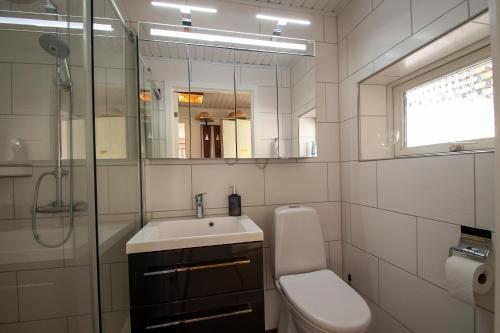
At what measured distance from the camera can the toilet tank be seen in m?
1.41

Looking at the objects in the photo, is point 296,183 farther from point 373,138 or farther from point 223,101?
point 223,101

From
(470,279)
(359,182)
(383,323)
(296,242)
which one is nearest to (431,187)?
(470,279)

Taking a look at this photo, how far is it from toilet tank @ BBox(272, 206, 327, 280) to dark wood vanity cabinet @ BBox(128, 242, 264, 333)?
0.88 feet

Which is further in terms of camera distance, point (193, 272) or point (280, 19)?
point (280, 19)

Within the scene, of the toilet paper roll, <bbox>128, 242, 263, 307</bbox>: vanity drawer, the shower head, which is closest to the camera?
the toilet paper roll

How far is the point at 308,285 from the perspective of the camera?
1.26 meters

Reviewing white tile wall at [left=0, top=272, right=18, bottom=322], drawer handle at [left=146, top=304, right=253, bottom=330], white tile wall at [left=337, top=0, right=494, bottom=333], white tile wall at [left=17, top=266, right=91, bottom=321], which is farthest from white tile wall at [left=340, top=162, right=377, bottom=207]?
white tile wall at [left=0, top=272, right=18, bottom=322]

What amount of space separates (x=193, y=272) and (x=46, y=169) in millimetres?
761

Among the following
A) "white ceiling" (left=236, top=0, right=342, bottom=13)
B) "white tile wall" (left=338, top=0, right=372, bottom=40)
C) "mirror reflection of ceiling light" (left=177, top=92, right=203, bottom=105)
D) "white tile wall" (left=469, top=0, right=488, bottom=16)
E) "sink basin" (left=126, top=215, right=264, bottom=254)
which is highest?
"white ceiling" (left=236, top=0, right=342, bottom=13)

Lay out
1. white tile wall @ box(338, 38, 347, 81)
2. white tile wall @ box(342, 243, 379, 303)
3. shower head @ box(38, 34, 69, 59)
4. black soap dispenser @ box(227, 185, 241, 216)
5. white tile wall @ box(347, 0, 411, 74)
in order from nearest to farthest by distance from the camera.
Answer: shower head @ box(38, 34, 69, 59), white tile wall @ box(347, 0, 411, 74), white tile wall @ box(342, 243, 379, 303), black soap dispenser @ box(227, 185, 241, 216), white tile wall @ box(338, 38, 347, 81)

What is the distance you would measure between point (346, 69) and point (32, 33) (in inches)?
67.8

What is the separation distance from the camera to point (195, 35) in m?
1.48

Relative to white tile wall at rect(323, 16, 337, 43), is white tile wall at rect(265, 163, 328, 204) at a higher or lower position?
lower

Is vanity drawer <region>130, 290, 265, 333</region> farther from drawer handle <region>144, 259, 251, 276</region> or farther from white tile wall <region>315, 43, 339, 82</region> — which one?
white tile wall <region>315, 43, 339, 82</region>
